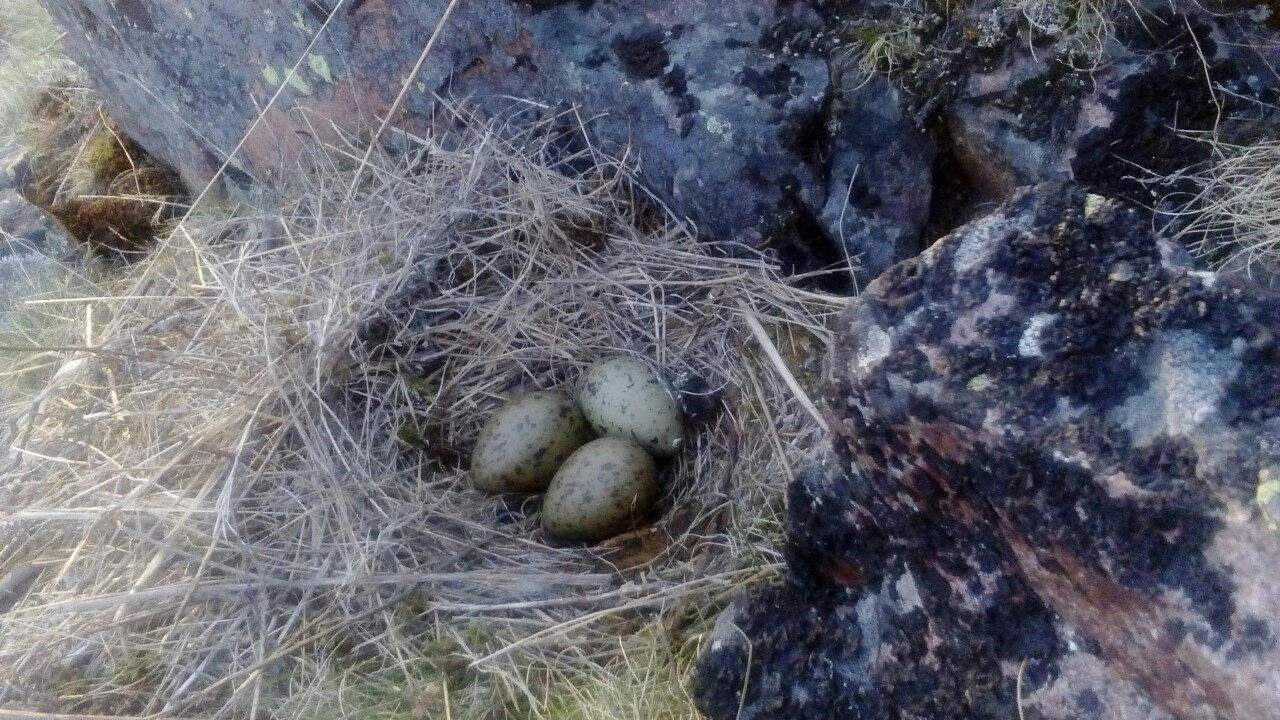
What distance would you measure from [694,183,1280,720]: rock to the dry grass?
1.25ft

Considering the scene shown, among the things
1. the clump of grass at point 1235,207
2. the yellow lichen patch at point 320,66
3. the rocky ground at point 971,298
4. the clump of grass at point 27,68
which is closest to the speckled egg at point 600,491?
the rocky ground at point 971,298

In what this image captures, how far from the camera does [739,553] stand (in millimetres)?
1973

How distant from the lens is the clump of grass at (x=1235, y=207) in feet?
5.97

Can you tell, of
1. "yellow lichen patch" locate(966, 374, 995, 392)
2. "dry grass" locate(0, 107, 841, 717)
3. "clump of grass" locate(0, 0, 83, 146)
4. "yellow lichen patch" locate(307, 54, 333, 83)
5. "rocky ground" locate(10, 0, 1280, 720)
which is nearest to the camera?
"rocky ground" locate(10, 0, 1280, 720)

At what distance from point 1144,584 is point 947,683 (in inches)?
13.1

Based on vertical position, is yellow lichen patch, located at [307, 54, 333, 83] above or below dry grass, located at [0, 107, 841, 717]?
above

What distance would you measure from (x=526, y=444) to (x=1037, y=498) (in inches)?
55.2

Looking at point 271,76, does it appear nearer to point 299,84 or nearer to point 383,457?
point 299,84

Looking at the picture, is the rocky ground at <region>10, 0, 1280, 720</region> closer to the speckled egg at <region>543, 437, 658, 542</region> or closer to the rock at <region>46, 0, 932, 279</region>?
the rock at <region>46, 0, 932, 279</region>

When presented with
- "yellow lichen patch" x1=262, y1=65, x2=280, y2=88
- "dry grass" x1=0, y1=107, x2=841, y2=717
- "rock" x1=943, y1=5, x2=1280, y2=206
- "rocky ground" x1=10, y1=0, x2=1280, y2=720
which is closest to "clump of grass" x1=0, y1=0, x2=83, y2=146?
"yellow lichen patch" x1=262, y1=65, x2=280, y2=88

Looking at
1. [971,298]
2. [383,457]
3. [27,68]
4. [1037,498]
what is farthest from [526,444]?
[27,68]

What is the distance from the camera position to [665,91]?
2443mm

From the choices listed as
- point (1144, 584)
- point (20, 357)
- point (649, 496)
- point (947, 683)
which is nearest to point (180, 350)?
point (20, 357)

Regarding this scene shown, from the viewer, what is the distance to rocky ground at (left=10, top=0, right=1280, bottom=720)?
3.57ft
